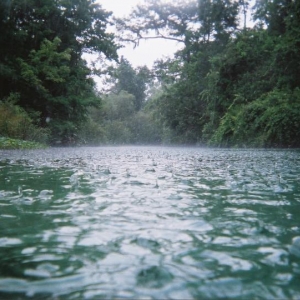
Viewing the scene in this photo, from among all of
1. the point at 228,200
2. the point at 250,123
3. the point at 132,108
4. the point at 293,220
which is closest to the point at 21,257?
the point at 293,220

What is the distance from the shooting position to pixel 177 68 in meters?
30.7

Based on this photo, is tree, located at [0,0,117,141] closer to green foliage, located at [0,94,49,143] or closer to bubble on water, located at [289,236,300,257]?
green foliage, located at [0,94,49,143]

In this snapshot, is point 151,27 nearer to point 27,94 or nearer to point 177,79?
point 177,79

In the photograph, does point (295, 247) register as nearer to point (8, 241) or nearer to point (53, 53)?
point (8, 241)

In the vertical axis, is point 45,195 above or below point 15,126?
below

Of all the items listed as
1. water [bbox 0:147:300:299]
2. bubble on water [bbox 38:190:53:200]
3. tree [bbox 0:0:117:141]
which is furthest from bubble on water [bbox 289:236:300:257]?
tree [bbox 0:0:117:141]

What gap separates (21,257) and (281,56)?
18.6 meters

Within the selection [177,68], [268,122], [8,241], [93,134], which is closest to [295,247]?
[8,241]

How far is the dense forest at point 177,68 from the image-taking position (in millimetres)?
18125

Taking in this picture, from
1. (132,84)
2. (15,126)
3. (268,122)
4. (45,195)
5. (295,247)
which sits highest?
(132,84)

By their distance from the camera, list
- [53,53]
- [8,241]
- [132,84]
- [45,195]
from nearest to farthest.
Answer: [8,241], [45,195], [53,53], [132,84]

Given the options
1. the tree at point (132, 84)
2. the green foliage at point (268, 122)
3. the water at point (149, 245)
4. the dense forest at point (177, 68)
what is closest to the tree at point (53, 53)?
the dense forest at point (177, 68)

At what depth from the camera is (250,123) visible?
1866 cm

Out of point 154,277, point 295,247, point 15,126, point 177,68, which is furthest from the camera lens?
point 177,68
